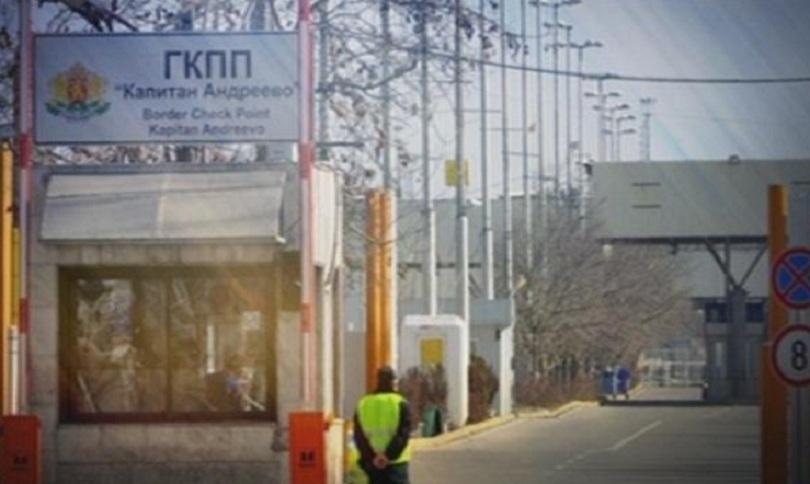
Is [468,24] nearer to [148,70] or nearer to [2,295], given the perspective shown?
[148,70]

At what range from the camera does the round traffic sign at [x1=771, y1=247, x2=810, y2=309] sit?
78.8ft

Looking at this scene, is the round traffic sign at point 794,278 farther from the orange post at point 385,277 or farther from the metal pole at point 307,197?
the orange post at point 385,277

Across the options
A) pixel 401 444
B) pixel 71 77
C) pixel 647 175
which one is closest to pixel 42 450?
pixel 71 77

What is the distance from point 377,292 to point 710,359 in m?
47.5

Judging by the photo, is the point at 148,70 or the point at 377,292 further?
the point at 377,292

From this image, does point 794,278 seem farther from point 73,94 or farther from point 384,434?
point 73,94

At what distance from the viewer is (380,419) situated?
21.9 meters

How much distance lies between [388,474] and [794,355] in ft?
15.5

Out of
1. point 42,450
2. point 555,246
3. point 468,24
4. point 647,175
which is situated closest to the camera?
point 42,450

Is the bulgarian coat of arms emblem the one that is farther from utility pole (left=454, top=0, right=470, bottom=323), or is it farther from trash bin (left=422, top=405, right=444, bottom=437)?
utility pole (left=454, top=0, right=470, bottom=323)

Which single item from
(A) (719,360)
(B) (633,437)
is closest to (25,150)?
(B) (633,437)

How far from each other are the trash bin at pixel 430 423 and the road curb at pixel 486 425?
0.55ft

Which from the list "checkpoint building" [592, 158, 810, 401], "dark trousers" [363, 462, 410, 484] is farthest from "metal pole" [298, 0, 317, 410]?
"checkpoint building" [592, 158, 810, 401]

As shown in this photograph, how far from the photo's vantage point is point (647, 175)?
7431 centimetres
